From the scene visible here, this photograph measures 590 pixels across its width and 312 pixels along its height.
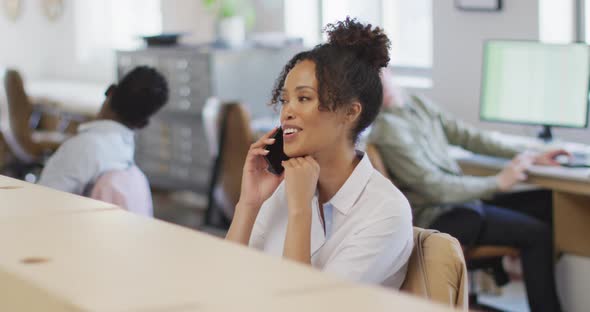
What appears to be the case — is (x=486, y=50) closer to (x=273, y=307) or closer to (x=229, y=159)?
(x=229, y=159)

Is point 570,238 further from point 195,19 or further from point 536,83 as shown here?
point 195,19

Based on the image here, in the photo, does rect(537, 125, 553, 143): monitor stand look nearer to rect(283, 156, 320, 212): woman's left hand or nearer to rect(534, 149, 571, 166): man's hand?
rect(534, 149, 571, 166): man's hand

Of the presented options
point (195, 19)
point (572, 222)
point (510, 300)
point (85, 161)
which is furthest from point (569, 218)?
point (195, 19)

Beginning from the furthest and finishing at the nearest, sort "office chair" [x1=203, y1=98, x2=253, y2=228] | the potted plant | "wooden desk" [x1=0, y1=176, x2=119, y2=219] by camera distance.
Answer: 1. the potted plant
2. "office chair" [x1=203, y1=98, x2=253, y2=228]
3. "wooden desk" [x1=0, y1=176, x2=119, y2=219]

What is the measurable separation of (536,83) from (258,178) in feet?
8.10

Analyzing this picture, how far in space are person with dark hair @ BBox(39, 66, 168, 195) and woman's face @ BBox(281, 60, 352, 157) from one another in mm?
995

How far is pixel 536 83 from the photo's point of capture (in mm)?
4398

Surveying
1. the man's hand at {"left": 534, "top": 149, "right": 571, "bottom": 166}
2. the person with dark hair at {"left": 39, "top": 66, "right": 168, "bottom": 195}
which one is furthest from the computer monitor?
the person with dark hair at {"left": 39, "top": 66, "right": 168, "bottom": 195}

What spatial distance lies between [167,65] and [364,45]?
481 cm

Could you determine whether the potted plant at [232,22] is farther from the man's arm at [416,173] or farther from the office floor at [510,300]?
the man's arm at [416,173]

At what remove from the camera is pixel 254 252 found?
103 cm

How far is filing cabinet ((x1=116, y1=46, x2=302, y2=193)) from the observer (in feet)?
21.5

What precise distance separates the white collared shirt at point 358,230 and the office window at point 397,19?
12.5ft

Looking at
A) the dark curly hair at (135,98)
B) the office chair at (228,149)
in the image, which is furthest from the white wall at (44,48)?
the dark curly hair at (135,98)
